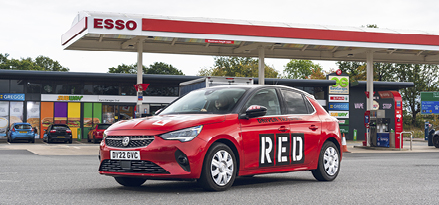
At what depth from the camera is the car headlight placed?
734 cm

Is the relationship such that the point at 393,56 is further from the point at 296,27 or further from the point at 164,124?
the point at 164,124

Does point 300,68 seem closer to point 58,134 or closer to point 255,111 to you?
point 58,134

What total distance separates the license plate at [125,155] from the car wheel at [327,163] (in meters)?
3.59

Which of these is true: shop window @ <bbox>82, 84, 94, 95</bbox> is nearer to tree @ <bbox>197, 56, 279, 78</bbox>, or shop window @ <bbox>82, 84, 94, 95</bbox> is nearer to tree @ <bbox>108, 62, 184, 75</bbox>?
tree @ <bbox>197, 56, 279, 78</bbox>

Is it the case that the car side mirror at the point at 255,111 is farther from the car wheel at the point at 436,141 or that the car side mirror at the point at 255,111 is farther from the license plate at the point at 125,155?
the car wheel at the point at 436,141

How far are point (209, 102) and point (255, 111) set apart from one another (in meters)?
0.84

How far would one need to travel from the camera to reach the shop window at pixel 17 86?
3838 centimetres

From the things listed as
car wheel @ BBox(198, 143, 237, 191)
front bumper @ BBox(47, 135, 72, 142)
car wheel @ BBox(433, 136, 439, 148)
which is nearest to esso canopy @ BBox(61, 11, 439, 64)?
car wheel @ BBox(433, 136, 439, 148)

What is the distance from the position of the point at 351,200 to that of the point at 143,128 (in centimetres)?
299

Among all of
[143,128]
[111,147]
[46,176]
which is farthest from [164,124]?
[46,176]

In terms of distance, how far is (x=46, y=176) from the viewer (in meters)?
10.6

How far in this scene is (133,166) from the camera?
7.45 meters

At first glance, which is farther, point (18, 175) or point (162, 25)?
point (162, 25)

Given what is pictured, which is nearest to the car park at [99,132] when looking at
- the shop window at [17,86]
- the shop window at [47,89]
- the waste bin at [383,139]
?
the shop window at [47,89]
